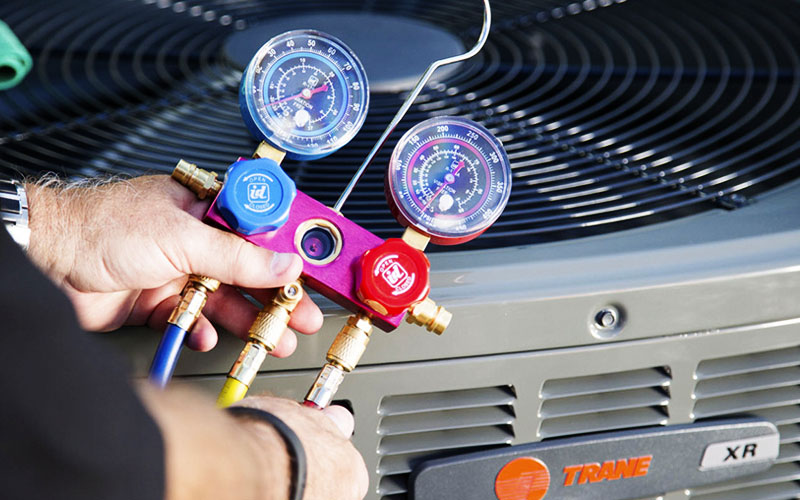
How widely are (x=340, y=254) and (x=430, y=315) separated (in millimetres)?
126

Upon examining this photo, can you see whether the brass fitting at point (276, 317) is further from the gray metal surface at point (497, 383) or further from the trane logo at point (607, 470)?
the trane logo at point (607, 470)

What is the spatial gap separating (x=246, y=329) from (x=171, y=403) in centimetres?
33

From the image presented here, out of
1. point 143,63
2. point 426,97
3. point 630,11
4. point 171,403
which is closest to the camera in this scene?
point 171,403

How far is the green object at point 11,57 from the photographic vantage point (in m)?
1.20

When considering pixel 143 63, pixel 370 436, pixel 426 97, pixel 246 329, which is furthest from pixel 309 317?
pixel 143 63

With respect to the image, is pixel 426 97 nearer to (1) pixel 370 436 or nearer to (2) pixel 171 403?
(1) pixel 370 436

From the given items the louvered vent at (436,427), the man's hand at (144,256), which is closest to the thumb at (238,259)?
the man's hand at (144,256)

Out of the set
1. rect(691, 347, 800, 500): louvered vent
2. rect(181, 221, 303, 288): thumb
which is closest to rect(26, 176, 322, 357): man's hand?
rect(181, 221, 303, 288): thumb

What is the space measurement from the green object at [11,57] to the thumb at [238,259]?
0.48 m

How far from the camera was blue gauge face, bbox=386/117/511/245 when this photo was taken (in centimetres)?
99

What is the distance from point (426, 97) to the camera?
139 centimetres

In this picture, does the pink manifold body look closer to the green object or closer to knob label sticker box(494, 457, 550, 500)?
knob label sticker box(494, 457, 550, 500)

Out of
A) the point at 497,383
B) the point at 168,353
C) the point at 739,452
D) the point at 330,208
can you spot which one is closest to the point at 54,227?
the point at 168,353

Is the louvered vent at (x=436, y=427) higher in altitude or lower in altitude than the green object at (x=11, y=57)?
lower
